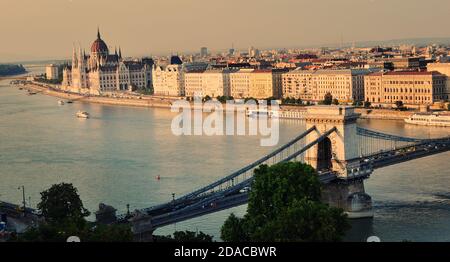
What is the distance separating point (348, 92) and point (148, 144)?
8.16 meters

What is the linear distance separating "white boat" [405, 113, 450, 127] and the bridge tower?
6718 mm

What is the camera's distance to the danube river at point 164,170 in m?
6.49

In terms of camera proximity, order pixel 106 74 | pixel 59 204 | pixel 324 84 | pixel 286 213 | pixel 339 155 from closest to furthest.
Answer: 1. pixel 286 213
2. pixel 59 204
3. pixel 339 155
4. pixel 324 84
5. pixel 106 74

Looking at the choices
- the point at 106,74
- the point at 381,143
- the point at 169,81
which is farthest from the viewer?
the point at 106,74

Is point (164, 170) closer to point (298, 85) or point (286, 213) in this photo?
point (286, 213)

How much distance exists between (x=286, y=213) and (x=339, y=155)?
2.96 m

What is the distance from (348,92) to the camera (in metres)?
19.1

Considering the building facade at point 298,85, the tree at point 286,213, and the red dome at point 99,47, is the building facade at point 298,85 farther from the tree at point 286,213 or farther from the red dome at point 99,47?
the tree at point 286,213

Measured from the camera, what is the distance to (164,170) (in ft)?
29.7

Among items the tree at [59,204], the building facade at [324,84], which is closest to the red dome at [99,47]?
the building facade at [324,84]

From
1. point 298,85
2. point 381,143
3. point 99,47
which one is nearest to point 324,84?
point 298,85

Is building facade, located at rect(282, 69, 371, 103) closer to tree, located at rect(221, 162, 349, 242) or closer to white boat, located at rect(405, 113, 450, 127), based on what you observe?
white boat, located at rect(405, 113, 450, 127)

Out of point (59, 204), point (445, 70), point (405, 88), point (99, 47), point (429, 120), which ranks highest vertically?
point (99, 47)
